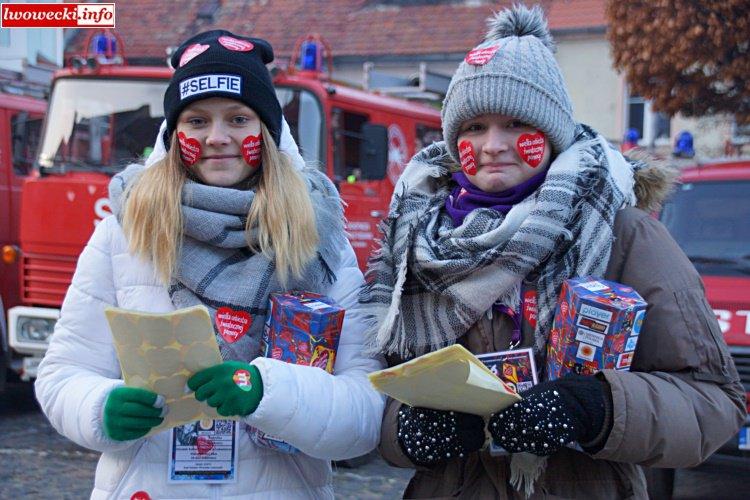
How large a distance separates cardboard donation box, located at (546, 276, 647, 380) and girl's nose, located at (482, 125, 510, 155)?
0.38 metres

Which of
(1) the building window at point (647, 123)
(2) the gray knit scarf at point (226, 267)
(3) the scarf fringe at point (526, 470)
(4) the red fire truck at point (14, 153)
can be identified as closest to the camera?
(3) the scarf fringe at point (526, 470)

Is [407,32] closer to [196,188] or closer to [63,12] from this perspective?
[63,12]

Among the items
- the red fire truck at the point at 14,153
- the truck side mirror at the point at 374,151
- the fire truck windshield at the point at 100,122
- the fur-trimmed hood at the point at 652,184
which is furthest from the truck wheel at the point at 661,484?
the red fire truck at the point at 14,153

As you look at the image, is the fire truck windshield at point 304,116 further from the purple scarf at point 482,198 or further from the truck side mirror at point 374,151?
the purple scarf at point 482,198

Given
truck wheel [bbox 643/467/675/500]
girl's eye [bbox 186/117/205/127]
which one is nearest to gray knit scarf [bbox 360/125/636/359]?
girl's eye [bbox 186/117/205/127]

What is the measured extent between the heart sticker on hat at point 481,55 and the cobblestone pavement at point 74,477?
3.30 meters

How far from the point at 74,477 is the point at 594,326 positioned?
470cm

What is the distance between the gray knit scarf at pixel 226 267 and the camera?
7.51 ft

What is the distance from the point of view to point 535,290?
7.13ft

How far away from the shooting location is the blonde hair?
2297 millimetres

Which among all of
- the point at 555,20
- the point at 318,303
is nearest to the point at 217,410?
the point at 318,303

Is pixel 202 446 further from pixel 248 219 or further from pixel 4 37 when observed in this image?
pixel 4 37

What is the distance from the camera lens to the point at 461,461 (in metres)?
2.19

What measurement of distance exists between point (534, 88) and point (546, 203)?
12.1 inches
